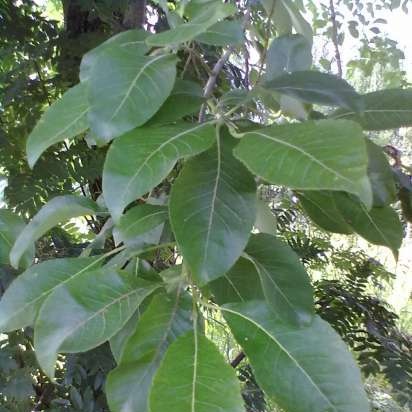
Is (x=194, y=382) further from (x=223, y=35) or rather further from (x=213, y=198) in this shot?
(x=223, y=35)

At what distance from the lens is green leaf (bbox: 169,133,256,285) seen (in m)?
0.33

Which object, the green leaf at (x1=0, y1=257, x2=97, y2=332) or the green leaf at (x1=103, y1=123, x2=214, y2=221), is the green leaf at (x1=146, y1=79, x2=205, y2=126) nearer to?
the green leaf at (x1=103, y1=123, x2=214, y2=221)

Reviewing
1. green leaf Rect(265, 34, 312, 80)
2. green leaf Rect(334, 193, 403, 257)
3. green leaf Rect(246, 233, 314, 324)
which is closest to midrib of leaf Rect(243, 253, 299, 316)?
green leaf Rect(246, 233, 314, 324)

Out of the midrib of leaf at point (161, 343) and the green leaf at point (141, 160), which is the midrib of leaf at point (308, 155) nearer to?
the green leaf at point (141, 160)

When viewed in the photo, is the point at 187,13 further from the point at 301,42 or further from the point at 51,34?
the point at 51,34

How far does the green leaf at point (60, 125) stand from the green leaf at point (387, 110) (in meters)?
0.23

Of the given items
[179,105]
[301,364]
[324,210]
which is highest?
[179,105]

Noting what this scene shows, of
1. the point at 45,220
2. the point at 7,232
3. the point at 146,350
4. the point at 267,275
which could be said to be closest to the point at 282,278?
the point at 267,275

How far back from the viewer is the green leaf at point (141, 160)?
1.05ft

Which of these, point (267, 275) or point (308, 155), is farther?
point (267, 275)

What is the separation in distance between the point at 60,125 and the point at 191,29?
0.44 ft

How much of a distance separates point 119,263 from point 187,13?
240 millimetres

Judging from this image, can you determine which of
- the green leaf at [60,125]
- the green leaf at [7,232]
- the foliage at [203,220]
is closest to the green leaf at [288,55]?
the foliage at [203,220]

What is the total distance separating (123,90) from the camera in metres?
0.36
